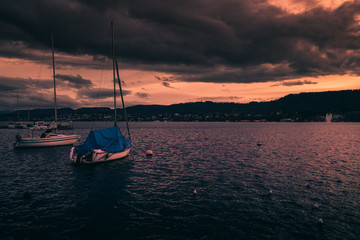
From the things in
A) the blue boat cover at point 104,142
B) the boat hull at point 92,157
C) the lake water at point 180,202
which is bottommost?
the lake water at point 180,202

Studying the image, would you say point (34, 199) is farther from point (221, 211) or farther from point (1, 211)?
point (221, 211)

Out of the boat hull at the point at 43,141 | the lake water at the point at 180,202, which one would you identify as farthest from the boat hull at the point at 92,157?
the boat hull at the point at 43,141

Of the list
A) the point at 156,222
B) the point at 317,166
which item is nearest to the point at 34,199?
the point at 156,222

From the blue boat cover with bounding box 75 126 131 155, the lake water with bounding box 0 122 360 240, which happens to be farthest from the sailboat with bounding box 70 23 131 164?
the lake water with bounding box 0 122 360 240

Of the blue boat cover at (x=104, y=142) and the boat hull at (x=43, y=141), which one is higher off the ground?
the blue boat cover at (x=104, y=142)

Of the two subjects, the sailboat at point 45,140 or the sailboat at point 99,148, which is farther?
the sailboat at point 45,140

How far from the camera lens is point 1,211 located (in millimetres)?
15953

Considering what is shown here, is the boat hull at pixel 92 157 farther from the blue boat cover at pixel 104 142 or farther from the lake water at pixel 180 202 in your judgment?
the lake water at pixel 180 202

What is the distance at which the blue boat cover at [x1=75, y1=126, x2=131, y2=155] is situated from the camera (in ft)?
106

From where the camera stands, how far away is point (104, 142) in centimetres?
3319

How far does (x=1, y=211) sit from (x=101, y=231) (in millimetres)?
8402

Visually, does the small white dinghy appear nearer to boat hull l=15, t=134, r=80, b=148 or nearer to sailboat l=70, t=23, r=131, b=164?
boat hull l=15, t=134, r=80, b=148

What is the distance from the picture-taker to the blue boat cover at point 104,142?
32.2m

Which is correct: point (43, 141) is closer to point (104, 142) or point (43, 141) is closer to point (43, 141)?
point (43, 141)
